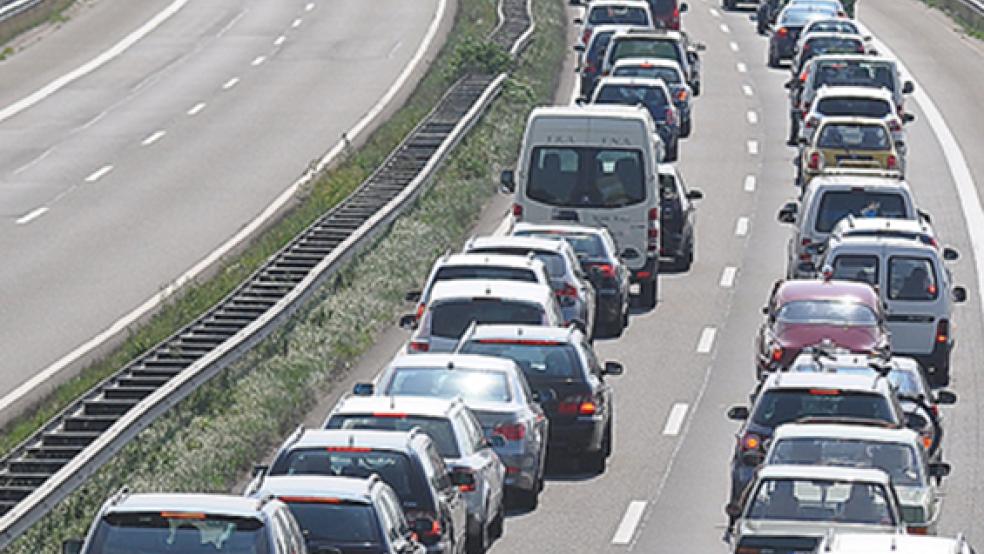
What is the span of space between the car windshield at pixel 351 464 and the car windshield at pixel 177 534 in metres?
3.00

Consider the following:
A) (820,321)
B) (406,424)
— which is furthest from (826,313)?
(406,424)

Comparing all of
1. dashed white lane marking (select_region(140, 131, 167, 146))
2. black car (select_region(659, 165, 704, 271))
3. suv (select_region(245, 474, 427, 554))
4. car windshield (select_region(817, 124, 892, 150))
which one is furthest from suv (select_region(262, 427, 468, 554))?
dashed white lane marking (select_region(140, 131, 167, 146))

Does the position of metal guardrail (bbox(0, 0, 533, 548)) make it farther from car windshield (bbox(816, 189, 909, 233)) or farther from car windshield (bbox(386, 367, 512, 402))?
car windshield (bbox(816, 189, 909, 233))

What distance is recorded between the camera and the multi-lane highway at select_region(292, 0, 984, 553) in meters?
24.6

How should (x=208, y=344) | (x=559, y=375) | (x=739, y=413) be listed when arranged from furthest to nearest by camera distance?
(x=208, y=344) < (x=559, y=375) < (x=739, y=413)

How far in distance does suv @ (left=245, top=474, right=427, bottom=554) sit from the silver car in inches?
214

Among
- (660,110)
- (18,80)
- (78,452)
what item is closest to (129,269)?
(660,110)

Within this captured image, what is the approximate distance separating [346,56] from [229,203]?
19832 mm

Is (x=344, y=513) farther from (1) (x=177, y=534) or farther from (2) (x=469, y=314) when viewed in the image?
(2) (x=469, y=314)

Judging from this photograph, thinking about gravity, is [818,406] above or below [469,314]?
above

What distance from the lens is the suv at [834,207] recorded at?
35188 millimetres

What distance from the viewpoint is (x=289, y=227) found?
39594mm

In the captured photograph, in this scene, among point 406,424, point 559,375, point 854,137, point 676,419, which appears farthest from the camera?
point 854,137

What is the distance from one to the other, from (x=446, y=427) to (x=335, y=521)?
3.86 m
